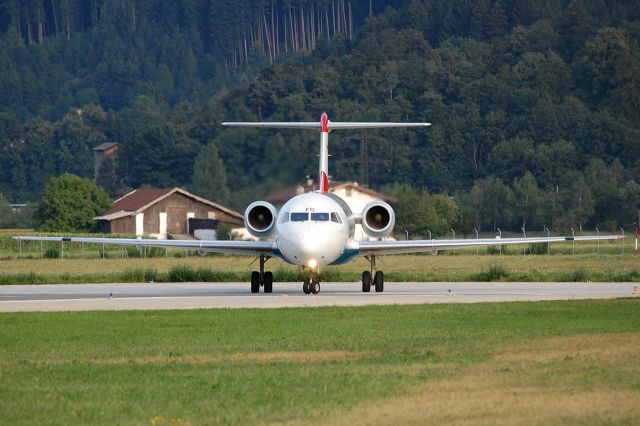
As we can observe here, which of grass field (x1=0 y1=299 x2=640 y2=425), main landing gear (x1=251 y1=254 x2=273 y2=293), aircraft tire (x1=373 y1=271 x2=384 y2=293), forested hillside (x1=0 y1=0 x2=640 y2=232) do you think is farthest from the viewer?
forested hillside (x1=0 y1=0 x2=640 y2=232)

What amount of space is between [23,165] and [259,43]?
7737 cm

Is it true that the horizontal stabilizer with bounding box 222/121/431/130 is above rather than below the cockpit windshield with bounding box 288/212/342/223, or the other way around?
above

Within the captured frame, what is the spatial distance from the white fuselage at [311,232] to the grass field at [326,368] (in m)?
6.79

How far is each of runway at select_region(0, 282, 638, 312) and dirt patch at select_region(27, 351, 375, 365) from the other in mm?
9524

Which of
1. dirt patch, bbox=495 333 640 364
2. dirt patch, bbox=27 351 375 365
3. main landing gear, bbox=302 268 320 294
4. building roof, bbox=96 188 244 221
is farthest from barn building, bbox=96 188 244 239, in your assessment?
dirt patch, bbox=27 351 375 365

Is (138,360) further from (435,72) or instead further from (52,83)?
(52,83)

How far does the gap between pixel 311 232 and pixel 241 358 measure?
13.9m

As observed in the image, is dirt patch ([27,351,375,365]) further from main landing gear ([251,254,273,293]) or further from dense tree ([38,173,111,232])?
dense tree ([38,173,111,232])

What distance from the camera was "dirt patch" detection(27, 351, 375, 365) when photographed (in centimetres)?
1844

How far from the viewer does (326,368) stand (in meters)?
17.4

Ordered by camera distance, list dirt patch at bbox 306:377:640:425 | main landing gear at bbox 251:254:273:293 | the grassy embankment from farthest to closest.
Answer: the grassy embankment
main landing gear at bbox 251:254:273:293
dirt patch at bbox 306:377:640:425

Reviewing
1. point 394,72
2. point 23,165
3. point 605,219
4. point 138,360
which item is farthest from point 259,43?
point 138,360

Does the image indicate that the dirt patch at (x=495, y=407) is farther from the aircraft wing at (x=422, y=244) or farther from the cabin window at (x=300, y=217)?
the aircraft wing at (x=422, y=244)

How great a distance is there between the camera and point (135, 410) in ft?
47.5
